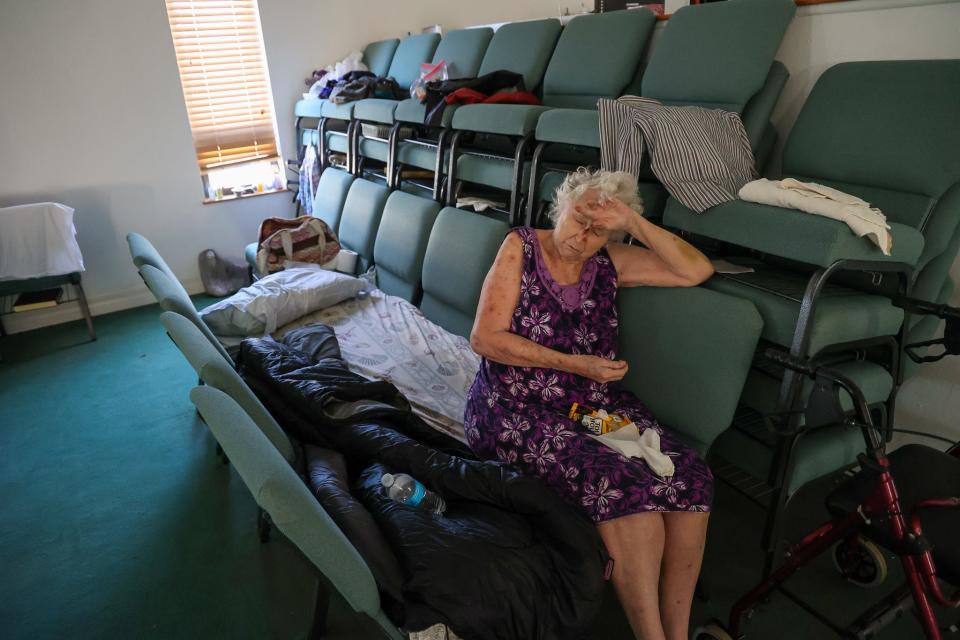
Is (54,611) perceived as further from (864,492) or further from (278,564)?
(864,492)

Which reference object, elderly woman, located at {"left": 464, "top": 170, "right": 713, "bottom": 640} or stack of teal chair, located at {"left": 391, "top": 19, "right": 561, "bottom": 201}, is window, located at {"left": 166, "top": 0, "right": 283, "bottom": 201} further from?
elderly woman, located at {"left": 464, "top": 170, "right": 713, "bottom": 640}

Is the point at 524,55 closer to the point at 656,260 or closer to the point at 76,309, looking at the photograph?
the point at 656,260

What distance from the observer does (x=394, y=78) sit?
3.79 metres

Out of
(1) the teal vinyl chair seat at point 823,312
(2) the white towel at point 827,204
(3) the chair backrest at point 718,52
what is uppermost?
(3) the chair backrest at point 718,52

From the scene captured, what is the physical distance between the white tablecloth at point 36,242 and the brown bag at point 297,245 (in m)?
1.14

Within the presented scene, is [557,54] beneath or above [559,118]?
above

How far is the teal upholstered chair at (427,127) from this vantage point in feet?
9.43

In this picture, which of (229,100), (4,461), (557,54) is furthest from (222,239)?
(557,54)

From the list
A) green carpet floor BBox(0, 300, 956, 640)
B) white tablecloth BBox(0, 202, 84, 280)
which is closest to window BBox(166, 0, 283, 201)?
white tablecloth BBox(0, 202, 84, 280)

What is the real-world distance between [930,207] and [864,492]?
0.78 meters

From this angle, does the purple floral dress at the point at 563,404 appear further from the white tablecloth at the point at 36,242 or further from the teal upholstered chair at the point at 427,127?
the white tablecloth at the point at 36,242

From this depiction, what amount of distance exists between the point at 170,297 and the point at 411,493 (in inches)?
40.9

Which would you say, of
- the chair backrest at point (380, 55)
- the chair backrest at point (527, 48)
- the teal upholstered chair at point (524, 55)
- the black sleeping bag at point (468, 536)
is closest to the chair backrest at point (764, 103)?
the teal upholstered chair at point (524, 55)

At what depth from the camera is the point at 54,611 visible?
171 centimetres
